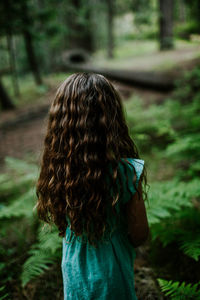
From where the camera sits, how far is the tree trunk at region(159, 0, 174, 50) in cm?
1416

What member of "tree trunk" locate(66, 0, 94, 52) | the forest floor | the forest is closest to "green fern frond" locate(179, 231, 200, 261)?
the forest

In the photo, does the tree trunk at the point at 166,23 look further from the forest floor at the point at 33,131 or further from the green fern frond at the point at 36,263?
the green fern frond at the point at 36,263

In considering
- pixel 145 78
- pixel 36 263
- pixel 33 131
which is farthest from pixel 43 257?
pixel 145 78

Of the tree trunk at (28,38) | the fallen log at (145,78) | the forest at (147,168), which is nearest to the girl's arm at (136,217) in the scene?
the forest at (147,168)

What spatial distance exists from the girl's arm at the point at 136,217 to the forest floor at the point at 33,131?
3.59 feet

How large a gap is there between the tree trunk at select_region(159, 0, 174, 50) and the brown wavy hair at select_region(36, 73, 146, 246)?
15.8 meters

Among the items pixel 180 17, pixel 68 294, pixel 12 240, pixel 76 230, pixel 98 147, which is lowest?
pixel 12 240

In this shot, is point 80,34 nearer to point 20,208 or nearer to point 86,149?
point 20,208

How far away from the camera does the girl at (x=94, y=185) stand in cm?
137

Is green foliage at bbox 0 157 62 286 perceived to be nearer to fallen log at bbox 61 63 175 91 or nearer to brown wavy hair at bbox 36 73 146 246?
brown wavy hair at bbox 36 73 146 246

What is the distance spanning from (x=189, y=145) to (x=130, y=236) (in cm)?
217

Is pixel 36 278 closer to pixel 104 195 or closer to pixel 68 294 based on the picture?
pixel 68 294

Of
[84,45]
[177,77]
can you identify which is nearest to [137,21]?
[84,45]

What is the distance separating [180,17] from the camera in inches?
1270
